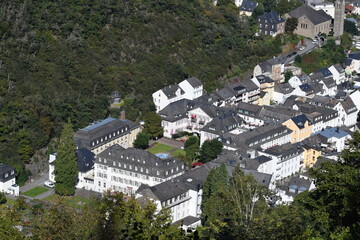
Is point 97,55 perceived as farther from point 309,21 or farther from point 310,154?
point 309,21

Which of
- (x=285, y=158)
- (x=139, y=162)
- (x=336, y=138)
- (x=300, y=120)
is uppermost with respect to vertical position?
(x=300, y=120)

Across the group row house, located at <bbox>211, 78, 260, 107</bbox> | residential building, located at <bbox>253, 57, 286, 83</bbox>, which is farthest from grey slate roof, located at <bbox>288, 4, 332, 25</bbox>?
row house, located at <bbox>211, 78, 260, 107</bbox>

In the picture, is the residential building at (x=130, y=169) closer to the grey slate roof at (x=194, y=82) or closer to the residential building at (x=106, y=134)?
the residential building at (x=106, y=134)

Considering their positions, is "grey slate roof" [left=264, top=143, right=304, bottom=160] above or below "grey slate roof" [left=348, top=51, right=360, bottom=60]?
below

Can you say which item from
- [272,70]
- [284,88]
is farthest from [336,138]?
[272,70]

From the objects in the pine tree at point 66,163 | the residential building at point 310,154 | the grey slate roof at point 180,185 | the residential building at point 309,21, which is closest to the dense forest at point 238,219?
the grey slate roof at point 180,185

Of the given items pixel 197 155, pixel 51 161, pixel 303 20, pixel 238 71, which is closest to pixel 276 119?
pixel 197 155

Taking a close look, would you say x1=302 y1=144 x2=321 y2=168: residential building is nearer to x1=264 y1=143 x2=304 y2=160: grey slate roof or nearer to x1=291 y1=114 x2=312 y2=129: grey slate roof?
x1=264 y1=143 x2=304 y2=160: grey slate roof
